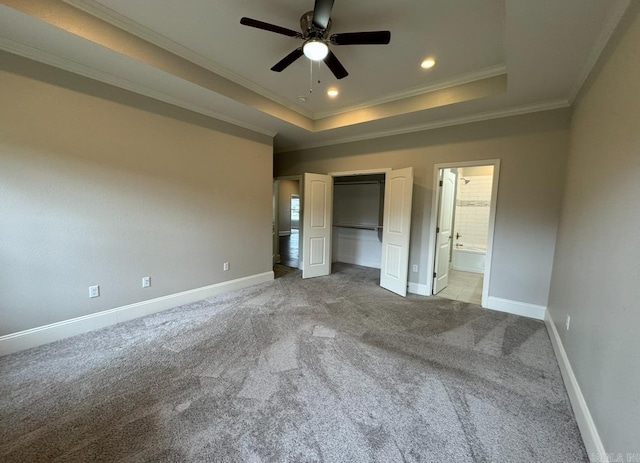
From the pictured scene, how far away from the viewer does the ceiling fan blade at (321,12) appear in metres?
1.69

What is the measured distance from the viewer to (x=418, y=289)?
421 cm

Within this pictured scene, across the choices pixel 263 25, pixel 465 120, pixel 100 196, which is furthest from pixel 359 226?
pixel 100 196

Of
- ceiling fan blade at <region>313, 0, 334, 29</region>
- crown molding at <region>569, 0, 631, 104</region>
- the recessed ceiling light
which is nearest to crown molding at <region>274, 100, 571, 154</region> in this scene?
crown molding at <region>569, 0, 631, 104</region>

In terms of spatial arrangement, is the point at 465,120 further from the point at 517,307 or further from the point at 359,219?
the point at 359,219

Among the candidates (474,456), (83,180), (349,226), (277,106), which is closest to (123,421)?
(474,456)

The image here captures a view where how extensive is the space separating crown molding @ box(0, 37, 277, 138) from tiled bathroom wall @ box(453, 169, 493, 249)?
5585mm

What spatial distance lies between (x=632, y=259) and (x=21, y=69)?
184 inches

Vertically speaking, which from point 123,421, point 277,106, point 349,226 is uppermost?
point 277,106

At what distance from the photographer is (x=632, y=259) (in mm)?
1269

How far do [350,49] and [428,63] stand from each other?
938mm

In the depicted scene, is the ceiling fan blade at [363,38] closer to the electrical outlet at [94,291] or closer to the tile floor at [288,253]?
the electrical outlet at [94,291]

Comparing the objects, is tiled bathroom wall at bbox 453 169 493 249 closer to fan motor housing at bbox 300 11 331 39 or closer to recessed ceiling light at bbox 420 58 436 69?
recessed ceiling light at bbox 420 58 436 69

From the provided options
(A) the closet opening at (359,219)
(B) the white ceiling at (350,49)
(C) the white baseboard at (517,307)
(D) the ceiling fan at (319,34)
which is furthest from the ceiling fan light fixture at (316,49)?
(A) the closet opening at (359,219)

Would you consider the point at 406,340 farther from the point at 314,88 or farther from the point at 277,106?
the point at 277,106
